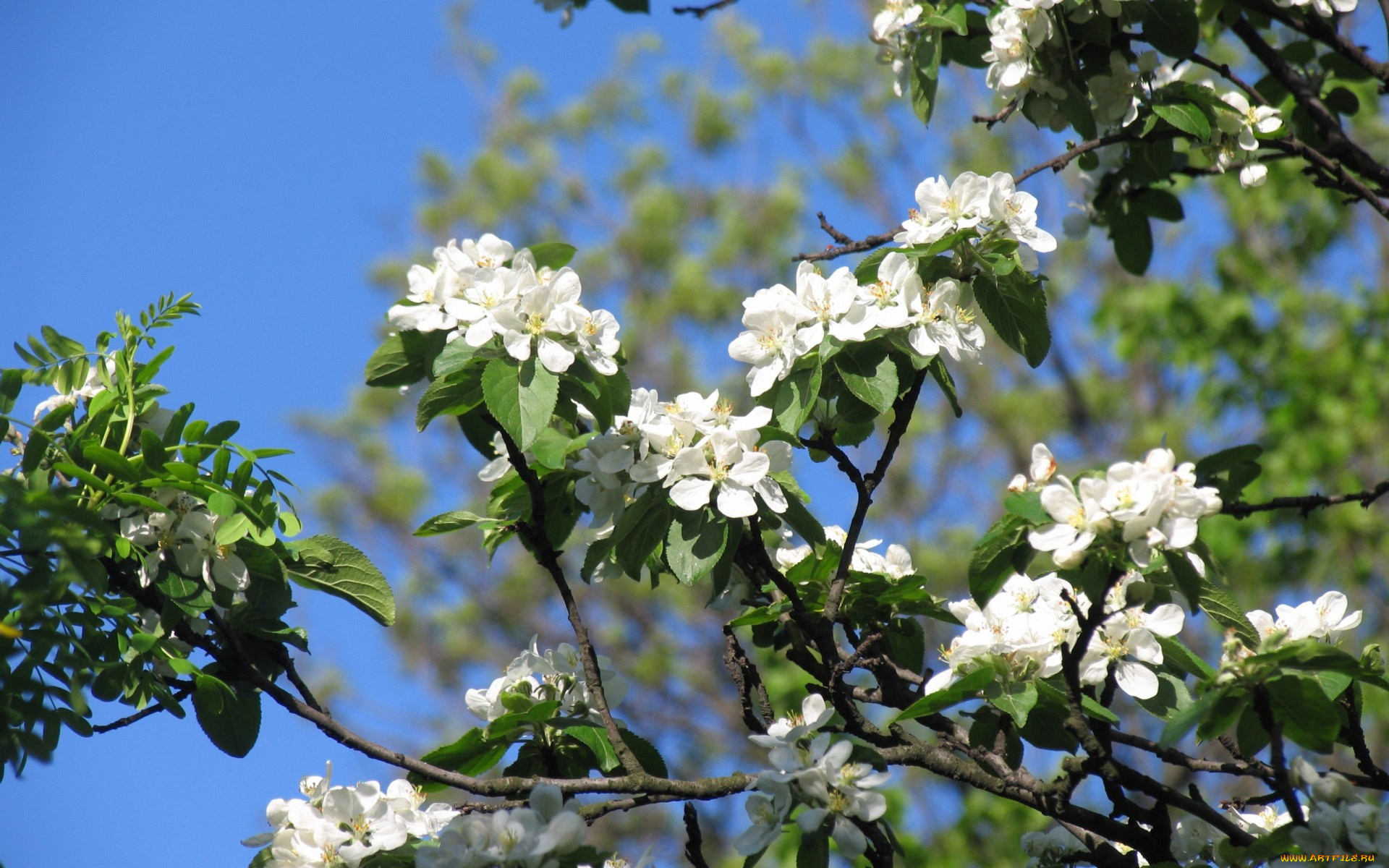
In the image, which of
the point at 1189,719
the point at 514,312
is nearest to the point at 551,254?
the point at 514,312

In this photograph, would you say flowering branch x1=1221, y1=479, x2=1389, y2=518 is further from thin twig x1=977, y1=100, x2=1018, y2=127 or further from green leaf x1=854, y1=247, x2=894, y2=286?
thin twig x1=977, y1=100, x2=1018, y2=127

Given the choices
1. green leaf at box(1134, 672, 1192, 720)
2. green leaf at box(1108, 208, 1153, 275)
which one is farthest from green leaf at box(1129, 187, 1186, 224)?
green leaf at box(1134, 672, 1192, 720)

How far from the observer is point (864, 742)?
1.89 meters

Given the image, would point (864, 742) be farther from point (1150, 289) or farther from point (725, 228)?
point (725, 228)

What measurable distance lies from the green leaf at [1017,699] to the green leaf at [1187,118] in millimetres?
1282

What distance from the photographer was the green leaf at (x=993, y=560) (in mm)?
1672

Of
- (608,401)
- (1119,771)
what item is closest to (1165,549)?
(1119,771)

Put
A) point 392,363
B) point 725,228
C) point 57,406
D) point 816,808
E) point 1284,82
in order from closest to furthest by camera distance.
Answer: point 816,808
point 57,406
point 392,363
point 1284,82
point 725,228

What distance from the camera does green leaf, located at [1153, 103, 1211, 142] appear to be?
2389 mm

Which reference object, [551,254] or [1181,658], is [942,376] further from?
[551,254]

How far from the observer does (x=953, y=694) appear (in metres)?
1.70

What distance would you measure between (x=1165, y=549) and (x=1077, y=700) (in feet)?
0.81

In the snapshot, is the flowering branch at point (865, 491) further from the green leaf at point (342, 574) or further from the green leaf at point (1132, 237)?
the green leaf at point (1132, 237)

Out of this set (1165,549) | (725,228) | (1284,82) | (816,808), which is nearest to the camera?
(1165,549)
